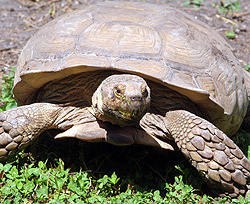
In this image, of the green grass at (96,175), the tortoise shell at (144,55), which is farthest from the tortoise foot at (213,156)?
the tortoise shell at (144,55)

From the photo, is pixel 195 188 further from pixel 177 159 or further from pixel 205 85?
pixel 205 85

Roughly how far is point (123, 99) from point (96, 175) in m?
0.93

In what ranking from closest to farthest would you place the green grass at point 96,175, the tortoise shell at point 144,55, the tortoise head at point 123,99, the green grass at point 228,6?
the tortoise head at point 123,99 → the green grass at point 96,175 → the tortoise shell at point 144,55 → the green grass at point 228,6

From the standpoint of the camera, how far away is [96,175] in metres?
3.41

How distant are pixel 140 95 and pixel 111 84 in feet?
0.99

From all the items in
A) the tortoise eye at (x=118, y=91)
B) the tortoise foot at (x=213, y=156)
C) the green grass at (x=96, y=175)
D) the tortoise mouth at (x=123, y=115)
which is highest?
the tortoise eye at (x=118, y=91)

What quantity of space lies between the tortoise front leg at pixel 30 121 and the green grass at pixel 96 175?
0.70 feet

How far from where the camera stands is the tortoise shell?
10.6ft

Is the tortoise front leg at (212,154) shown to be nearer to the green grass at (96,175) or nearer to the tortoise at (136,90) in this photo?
the tortoise at (136,90)

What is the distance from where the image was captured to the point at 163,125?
345cm

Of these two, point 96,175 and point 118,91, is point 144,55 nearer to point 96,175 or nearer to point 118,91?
point 118,91

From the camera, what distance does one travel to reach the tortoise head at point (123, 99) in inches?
112

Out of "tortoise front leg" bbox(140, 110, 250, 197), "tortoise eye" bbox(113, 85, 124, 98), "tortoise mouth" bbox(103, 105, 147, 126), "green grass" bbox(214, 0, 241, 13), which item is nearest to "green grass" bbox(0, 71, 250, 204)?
"tortoise front leg" bbox(140, 110, 250, 197)

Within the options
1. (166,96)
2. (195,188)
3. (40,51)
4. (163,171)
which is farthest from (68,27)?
(195,188)
